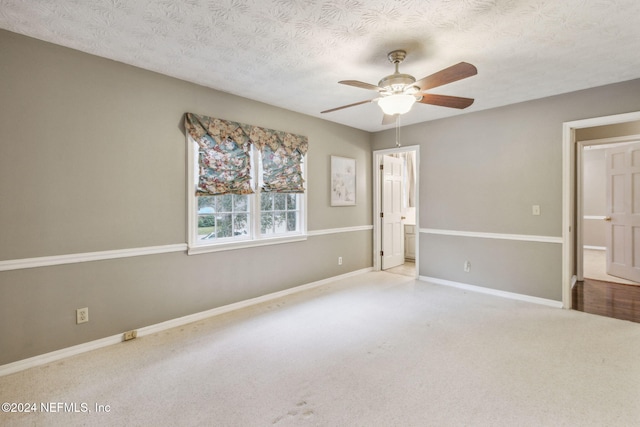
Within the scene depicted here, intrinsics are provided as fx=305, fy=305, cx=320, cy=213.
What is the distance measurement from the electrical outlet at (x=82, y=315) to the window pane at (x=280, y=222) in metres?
2.16

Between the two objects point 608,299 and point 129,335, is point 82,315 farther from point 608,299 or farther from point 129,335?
point 608,299

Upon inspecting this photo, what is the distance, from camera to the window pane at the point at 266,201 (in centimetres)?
393

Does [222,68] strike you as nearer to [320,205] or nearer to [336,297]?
[320,205]

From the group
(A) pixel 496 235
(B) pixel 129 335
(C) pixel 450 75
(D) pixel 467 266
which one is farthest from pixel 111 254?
(A) pixel 496 235

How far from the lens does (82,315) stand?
8.45 ft

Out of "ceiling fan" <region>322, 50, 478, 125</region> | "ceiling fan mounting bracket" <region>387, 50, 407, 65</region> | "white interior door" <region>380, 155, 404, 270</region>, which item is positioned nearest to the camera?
"ceiling fan" <region>322, 50, 478, 125</region>

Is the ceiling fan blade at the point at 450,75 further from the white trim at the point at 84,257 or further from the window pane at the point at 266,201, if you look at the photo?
the white trim at the point at 84,257

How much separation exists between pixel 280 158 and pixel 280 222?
0.86 metres

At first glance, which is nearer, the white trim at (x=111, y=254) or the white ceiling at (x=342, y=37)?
the white ceiling at (x=342, y=37)

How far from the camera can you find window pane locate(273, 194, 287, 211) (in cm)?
410

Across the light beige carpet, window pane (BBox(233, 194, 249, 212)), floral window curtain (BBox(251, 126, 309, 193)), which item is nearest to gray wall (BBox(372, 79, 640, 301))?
the light beige carpet

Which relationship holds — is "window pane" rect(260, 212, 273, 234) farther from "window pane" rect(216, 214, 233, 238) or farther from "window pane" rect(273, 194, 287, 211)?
"window pane" rect(216, 214, 233, 238)

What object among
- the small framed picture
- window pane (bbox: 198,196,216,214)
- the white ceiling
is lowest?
window pane (bbox: 198,196,216,214)

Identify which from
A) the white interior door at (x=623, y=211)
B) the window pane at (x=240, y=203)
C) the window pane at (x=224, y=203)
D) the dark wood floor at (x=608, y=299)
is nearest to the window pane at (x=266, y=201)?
the window pane at (x=240, y=203)
